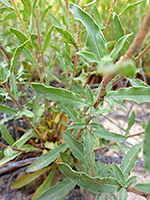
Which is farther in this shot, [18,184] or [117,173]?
[18,184]

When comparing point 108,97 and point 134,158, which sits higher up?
point 108,97

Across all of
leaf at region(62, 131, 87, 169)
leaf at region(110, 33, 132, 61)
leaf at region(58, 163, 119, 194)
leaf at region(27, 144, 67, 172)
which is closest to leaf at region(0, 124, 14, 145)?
leaf at region(27, 144, 67, 172)

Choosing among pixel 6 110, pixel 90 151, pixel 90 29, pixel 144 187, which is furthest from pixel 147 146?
pixel 6 110

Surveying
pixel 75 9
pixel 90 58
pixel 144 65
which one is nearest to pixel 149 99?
pixel 90 58

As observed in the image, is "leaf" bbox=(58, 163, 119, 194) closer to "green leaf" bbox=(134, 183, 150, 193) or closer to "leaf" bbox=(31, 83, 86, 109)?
"green leaf" bbox=(134, 183, 150, 193)

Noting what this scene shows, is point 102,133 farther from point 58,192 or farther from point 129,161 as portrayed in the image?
point 58,192

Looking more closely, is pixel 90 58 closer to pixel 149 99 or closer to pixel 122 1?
pixel 149 99

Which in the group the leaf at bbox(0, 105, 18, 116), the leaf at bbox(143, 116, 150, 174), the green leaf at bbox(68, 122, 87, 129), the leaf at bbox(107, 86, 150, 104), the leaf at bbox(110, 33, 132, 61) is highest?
the leaf at bbox(110, 33, 132, 61)
